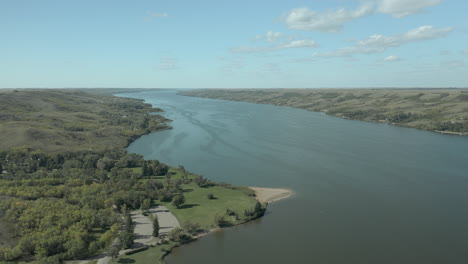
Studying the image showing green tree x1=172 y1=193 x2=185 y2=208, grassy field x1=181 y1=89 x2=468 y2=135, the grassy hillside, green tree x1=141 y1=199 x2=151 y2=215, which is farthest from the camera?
grassy field x1=181 y1=89 x2=468 y2=135

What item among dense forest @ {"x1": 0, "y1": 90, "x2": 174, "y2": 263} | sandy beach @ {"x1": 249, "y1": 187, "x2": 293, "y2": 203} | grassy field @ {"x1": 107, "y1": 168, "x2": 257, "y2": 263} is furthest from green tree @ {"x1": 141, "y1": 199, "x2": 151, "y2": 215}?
sandy beach @ {"x1": 249, "y1": 187, "x2": 293, "y2": 203}

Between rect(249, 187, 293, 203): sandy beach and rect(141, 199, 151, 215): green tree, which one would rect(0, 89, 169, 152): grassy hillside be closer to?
rect(141, 199, 151, 215): green tree

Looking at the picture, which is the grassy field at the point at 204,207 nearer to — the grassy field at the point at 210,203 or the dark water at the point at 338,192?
the grassy field at the point at 210,203

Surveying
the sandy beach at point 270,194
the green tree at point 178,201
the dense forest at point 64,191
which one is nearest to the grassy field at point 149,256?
the dense forest at point 64,191

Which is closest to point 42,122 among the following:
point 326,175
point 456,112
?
point 326,175

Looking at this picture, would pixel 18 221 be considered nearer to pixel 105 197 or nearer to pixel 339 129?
pixel 105 197

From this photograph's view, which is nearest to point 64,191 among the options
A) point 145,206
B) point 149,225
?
point 145,206
